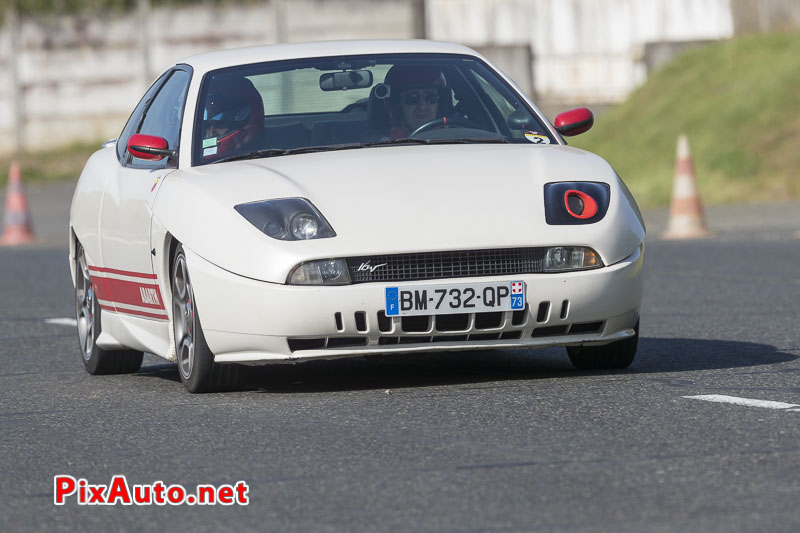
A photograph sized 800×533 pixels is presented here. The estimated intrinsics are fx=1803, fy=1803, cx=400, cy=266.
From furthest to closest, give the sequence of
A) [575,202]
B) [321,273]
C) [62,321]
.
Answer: [62,321] < [575,202] < [321,273]

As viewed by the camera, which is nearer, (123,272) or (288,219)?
(288,219)

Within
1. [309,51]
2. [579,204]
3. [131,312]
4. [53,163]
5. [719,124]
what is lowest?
[53,163]

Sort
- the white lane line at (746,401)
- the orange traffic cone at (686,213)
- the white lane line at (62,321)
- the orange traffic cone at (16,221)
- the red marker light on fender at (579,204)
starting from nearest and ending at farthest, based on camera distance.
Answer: the white lane line at (746,401) → the red marker light on fender at (579,204) → the white lane line at (62,321) → the orange traffic cone at (686,213) → the orange traffic cone at (16,221)

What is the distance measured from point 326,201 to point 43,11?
32116mm

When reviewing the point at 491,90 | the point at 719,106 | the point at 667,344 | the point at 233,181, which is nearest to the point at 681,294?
the point at 667,344

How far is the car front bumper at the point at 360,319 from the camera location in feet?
21.9

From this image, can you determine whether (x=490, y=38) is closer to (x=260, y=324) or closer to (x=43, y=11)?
(x=43, y=11)

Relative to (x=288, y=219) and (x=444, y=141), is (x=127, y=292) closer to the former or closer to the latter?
(x=288, y=219)

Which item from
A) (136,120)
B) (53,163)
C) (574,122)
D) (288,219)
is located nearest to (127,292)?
(136,120)

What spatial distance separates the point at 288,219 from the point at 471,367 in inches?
56.3

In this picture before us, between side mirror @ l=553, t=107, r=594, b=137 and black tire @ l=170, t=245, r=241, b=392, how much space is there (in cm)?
187

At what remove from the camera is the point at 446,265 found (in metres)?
6.73

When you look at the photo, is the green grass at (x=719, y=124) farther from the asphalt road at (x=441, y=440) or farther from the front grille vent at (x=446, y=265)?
the front grille vent at (x=446, y=265)

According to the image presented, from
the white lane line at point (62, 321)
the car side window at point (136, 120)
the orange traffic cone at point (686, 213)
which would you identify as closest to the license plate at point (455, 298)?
the car side window at point (136, 120)
